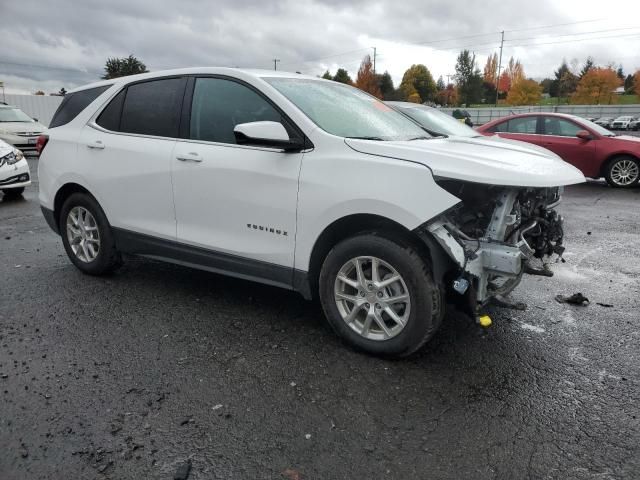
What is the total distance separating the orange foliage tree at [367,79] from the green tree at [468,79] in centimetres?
1613

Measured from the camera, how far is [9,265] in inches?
215

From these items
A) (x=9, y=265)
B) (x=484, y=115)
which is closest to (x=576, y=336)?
(x=9, y=265)

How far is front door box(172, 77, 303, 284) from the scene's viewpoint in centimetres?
356

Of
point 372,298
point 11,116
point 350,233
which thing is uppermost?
point 11,116

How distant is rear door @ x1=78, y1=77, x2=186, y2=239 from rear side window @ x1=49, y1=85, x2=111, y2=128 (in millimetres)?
260

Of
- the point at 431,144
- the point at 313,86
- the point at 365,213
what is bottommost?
the point at 365,213

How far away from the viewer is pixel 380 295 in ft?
10.8

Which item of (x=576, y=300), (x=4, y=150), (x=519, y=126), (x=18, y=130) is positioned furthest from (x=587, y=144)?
(x=18, y=130)

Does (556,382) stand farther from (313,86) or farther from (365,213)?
(313,86)

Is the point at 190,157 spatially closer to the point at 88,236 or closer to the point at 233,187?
the point at 233,187

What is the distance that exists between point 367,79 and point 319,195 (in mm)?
84323

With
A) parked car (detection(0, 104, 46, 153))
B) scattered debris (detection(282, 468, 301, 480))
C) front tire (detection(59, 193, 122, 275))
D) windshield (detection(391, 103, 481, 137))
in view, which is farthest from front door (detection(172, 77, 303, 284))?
parked car (detection(0, 104, 46, 153))

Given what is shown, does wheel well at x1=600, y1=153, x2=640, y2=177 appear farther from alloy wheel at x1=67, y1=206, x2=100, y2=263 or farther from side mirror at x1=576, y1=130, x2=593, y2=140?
alloy wheel at x1=67, y1=206, x2=100, y2=263

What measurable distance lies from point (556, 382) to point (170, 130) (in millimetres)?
3299
